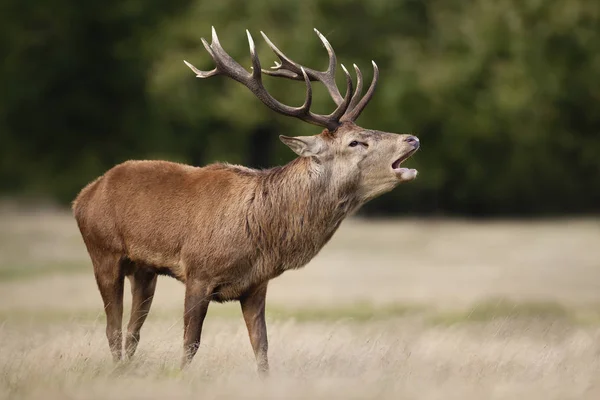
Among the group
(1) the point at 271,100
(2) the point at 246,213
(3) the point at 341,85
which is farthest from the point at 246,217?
(3) the point at 341,85

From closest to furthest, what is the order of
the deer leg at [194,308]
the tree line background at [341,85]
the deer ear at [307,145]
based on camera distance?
the deer leg at [194,308], the deer ear at [307,145], the tree line background at [341,85]

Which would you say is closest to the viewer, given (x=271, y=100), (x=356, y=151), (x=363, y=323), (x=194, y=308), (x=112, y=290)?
(x=194, y=308)

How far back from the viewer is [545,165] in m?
34.9

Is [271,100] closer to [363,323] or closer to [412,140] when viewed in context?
[412,140]

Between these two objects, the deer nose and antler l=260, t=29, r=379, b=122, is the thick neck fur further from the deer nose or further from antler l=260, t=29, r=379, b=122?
antler l=260, t=29, r=379, b=122

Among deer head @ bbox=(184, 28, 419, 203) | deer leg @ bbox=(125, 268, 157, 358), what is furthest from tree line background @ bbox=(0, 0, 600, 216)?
deer head @ bbox=(184, 28, 419, 203)

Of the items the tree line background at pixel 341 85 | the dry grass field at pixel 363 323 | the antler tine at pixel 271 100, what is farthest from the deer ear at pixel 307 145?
the tree line background at pixel 341 85

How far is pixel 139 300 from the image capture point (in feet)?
28.0

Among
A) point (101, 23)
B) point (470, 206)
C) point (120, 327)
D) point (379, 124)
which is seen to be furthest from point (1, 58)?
point (120, 327)

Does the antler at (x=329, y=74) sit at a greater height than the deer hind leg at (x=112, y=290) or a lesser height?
greater

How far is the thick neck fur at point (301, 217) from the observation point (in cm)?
773

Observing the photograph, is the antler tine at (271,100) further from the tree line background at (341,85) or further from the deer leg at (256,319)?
the tree line background at (341,85)

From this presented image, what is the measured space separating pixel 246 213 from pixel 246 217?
4 cm

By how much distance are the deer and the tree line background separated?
2094 centimetres
